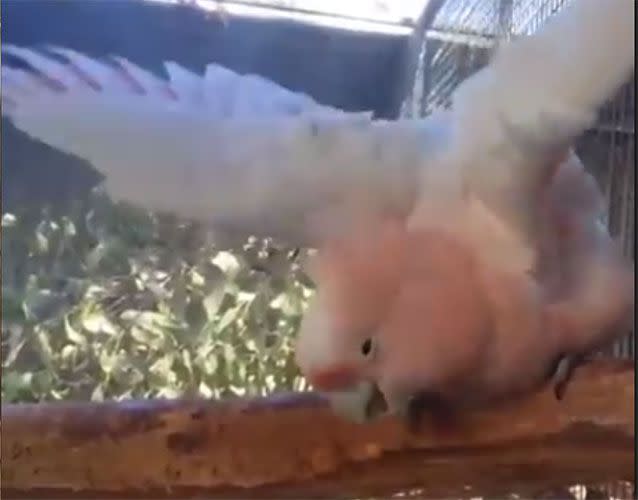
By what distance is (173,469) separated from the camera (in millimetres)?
836

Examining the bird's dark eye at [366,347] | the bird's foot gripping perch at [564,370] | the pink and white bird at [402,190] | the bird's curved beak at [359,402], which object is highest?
the pink and white bird at [402,190]

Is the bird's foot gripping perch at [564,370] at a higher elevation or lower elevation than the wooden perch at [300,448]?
higher

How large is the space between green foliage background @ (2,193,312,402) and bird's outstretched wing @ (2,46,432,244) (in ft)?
0.10

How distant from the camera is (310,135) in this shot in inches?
35.1

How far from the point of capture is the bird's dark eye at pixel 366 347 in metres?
0.88

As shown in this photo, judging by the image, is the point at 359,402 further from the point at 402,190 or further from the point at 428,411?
the point at 402,190

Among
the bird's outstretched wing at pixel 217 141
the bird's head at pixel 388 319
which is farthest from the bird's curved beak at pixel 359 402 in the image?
the bird's outstretched wing at pixel 217 141

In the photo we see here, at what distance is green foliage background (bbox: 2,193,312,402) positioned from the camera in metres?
0.83

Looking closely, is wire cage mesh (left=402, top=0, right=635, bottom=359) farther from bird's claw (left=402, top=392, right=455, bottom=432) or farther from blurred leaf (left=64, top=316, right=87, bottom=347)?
blurred leaf (left=64, top=316, right=87, bottom=347)

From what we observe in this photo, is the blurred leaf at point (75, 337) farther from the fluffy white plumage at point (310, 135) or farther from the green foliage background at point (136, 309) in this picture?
the fluffy white plumage at point (310, 135)

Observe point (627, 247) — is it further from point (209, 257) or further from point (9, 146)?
point (9, 146)

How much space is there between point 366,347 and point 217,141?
0.71ft

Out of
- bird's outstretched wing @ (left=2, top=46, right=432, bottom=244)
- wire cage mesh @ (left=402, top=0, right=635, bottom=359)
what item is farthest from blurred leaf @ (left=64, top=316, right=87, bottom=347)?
wire cage mesh @ (left=402, top=0, right=635, bottom=359)

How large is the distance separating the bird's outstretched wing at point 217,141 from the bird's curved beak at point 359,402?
0.14m
